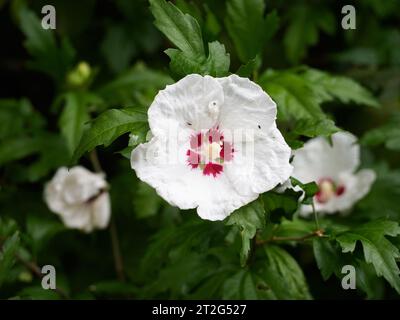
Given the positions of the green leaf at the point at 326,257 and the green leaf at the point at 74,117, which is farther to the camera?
the green leaf at the point at 74,117

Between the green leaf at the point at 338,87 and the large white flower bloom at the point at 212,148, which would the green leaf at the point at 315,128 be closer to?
the large white flower bloom at the point at 212,148

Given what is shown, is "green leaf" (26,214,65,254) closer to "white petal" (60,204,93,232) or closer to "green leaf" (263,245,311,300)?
"white petal" (60,204,93,232)

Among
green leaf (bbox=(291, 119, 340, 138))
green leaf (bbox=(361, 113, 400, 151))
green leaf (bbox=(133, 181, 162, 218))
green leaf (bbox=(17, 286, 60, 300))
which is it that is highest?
green leaf (bbox=(291, 119, 340, 138))

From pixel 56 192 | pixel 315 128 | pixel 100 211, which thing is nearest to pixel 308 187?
pixel 315 128

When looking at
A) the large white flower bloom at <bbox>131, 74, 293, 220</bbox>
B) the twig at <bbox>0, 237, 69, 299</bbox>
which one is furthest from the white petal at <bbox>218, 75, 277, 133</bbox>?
the twig at <bbox>0, 237, 69, 299</bbox>

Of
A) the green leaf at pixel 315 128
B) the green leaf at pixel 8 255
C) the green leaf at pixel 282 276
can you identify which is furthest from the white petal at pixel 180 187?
the green leaf at pixel 8 255

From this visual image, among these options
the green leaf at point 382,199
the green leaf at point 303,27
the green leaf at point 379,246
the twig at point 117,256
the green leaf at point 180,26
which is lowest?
the twig at point 117,256

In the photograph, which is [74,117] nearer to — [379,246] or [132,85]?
[132,85]

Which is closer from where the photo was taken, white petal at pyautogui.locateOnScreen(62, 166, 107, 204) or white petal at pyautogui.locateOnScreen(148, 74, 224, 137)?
white petal at pyautogui.locateOnScreen(148, 74, 224, 137)
